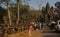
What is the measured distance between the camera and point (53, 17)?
105 metres

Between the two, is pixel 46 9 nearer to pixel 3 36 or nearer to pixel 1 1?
pixel 1 1

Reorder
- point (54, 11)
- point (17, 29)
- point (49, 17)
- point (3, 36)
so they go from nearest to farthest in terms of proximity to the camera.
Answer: point (3, 36) → point (17, 29) → point (49, 17) → point (54, 11)

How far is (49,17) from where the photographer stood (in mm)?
101062

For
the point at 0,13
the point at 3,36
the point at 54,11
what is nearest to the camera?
the point at 3,36

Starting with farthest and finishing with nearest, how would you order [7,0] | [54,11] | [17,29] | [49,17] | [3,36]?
[54,11] < [49,17] < [7,0] < [17,29] < [3,36]

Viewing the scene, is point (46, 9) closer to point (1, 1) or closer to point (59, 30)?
point (1, 1)

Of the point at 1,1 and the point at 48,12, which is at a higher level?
the point at 1,1

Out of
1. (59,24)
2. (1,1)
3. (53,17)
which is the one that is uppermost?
(1,1)

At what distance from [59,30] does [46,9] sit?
71.2 metres

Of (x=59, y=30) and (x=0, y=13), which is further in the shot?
(x=0, y=13)

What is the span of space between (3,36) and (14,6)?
38.7 meters

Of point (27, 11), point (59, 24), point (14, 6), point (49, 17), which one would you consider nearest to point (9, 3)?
point (14, 6)

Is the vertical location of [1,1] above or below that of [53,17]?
above

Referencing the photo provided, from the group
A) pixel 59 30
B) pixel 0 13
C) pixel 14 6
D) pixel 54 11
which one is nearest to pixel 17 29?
pixel 59 30
